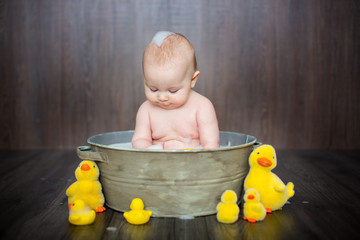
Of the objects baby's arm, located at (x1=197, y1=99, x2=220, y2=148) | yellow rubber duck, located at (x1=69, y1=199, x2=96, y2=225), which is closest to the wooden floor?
yellow rubber duck, located at (x1=69, y1=199, x2=96, y2=225)

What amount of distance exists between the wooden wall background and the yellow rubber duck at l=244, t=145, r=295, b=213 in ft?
3.01

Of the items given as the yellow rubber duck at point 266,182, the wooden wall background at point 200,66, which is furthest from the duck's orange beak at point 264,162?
the wooden wall background at point 200,66

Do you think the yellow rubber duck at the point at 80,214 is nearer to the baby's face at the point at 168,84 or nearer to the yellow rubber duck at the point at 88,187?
the yellow rubber duck at the point at 88,187

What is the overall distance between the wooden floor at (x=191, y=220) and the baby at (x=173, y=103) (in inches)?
10.0

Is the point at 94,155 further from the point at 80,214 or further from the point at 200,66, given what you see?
the point at 200,66

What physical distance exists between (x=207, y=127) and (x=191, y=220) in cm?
28

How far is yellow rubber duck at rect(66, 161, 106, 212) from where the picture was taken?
0.98 metres

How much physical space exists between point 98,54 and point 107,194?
1026mm

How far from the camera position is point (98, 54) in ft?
6.20

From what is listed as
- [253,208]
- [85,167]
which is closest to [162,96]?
[85,167]

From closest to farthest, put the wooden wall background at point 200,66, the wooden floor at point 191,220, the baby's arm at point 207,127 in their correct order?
the wooden floor at point 191,220 → the baby's arm at point 207,127 → the wooden wall background at point 200,66

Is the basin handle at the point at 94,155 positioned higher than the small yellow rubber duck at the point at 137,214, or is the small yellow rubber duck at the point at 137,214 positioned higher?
the basin handle at the point at 94,155

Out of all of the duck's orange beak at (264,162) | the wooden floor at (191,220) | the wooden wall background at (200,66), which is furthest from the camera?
the wooden wall background at (200,66)

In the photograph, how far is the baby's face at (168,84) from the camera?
1.02 meters
